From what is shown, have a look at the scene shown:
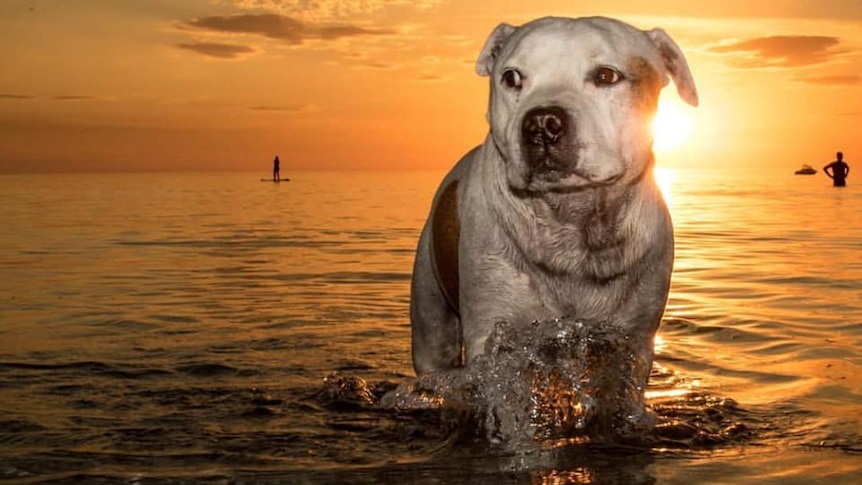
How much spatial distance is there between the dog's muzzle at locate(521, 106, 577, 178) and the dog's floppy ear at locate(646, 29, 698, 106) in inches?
32.5

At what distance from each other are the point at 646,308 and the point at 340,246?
39.7 feet

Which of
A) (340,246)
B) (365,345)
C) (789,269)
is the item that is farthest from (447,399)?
(340,246)

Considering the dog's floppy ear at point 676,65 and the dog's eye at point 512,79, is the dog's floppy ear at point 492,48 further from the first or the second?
the dog's floppy ear at point 676,65

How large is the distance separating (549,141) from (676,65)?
0.94 metres

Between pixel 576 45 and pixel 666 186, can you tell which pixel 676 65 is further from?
pixel 666 186

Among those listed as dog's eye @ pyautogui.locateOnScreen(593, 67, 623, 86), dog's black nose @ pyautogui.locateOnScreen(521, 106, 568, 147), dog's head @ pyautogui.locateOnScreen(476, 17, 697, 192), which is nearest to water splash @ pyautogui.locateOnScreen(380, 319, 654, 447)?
dog's head @ pyautogui.locateOnScreen(476, 17, 697, 192)

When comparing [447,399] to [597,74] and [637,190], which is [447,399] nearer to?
[637,190]

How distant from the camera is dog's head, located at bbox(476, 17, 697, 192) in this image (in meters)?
4.54

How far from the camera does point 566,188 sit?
15.5 ft

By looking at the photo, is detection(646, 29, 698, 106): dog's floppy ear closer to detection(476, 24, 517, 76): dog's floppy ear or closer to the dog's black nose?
detection(476, 24, 517, 76): dog's floppy ear

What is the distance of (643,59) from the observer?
4820 mm

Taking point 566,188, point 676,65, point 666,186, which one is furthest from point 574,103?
point 666,186

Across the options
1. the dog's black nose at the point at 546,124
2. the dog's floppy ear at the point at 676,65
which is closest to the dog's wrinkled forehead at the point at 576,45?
the dog's floppy ear at the point at 676,65

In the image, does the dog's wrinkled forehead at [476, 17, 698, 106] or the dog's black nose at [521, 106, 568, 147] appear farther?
the dog's wrinkled forehead at [476, 17, 698, 106]
